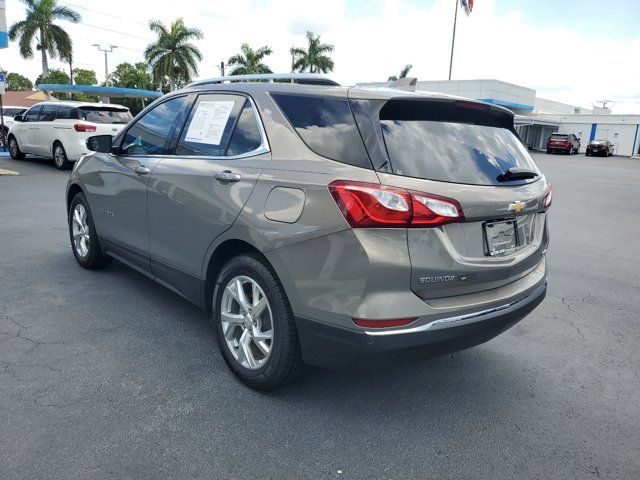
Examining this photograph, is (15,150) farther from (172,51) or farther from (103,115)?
(172,51)

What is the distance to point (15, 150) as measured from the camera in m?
16.5

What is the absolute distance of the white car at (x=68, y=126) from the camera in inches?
531

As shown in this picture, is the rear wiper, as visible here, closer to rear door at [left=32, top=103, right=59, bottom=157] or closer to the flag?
rear door at [left=32, top=103, right=59, bottom=157]

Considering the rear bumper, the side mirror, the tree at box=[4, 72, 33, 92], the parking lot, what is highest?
the tree at box=[4, 72, 33, 92]

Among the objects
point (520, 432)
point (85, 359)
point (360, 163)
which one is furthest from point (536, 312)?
point (85, 359)

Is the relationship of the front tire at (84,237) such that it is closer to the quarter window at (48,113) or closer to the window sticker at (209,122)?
the window sticker at (209,122)

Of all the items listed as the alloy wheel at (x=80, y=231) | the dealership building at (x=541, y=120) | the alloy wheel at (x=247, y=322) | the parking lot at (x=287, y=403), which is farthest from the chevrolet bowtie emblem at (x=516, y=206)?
the dealership building at (x=541, y=120)

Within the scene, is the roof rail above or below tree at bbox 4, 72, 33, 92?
below

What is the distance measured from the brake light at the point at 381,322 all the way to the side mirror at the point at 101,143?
3140 mm

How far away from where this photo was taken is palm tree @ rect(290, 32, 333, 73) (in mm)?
50375

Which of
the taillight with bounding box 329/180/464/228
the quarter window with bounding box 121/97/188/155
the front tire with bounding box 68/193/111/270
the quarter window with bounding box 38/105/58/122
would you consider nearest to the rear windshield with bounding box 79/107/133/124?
the quarter window with bounding box 38/105/58/122

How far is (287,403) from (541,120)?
59522mm

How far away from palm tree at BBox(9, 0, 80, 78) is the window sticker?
158 feet

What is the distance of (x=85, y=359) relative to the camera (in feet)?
11.1
